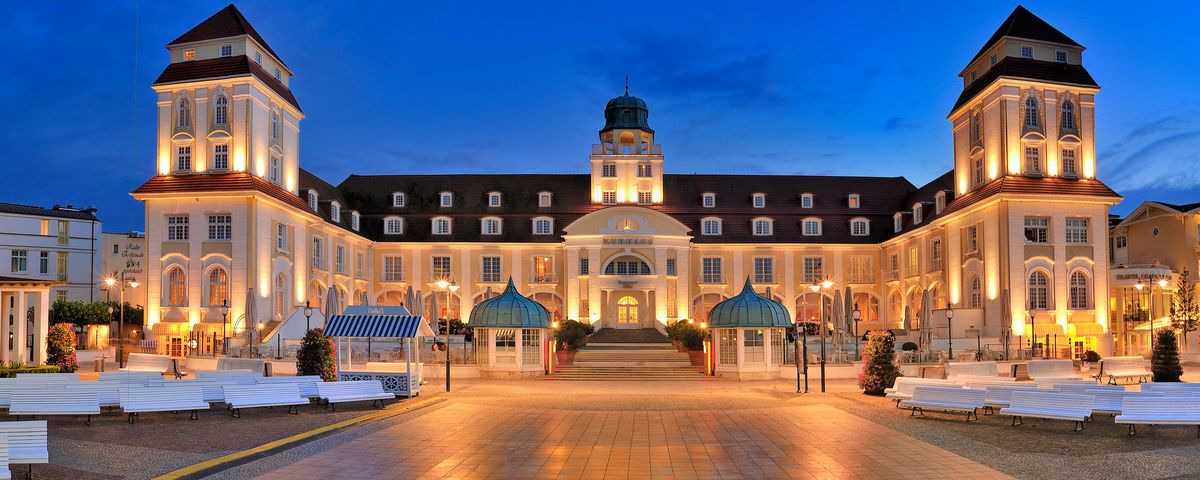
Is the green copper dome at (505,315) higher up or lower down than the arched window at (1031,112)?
lower down

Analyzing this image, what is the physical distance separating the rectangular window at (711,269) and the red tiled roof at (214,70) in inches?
1099

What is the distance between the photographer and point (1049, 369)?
92.8 ft

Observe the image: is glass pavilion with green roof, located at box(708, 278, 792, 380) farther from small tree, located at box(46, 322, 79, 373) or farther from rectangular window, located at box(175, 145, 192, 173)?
rectangular window, located at box(175, 145, 192, 173)

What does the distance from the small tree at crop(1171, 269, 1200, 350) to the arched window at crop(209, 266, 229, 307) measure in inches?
1739

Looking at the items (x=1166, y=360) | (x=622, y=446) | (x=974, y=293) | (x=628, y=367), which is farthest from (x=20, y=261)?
(x=1166, y=360)

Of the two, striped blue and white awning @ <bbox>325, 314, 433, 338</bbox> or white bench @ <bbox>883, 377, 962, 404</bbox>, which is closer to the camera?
white bench @ <bbox>883, 377, 962, 404</bbox>

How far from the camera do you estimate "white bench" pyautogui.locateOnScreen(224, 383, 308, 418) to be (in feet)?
64.9

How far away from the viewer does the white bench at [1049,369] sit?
91.8 ft

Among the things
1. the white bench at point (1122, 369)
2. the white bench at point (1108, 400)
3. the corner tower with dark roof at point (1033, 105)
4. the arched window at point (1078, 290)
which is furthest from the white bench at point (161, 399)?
the arched window at point (1078, 290)

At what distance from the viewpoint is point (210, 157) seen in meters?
45.4

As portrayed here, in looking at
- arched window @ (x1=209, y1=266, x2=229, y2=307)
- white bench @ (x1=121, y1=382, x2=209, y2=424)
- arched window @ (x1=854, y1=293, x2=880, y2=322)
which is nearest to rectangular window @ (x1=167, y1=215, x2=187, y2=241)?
arched window @ (x1=209, y1=266, x2=229, y2=307)

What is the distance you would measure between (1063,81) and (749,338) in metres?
23.1

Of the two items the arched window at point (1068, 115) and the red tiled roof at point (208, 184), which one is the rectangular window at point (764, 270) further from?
the red tiled roof at point (208, 184)

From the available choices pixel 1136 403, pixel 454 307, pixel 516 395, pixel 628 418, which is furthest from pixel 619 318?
pixel 1136 403
